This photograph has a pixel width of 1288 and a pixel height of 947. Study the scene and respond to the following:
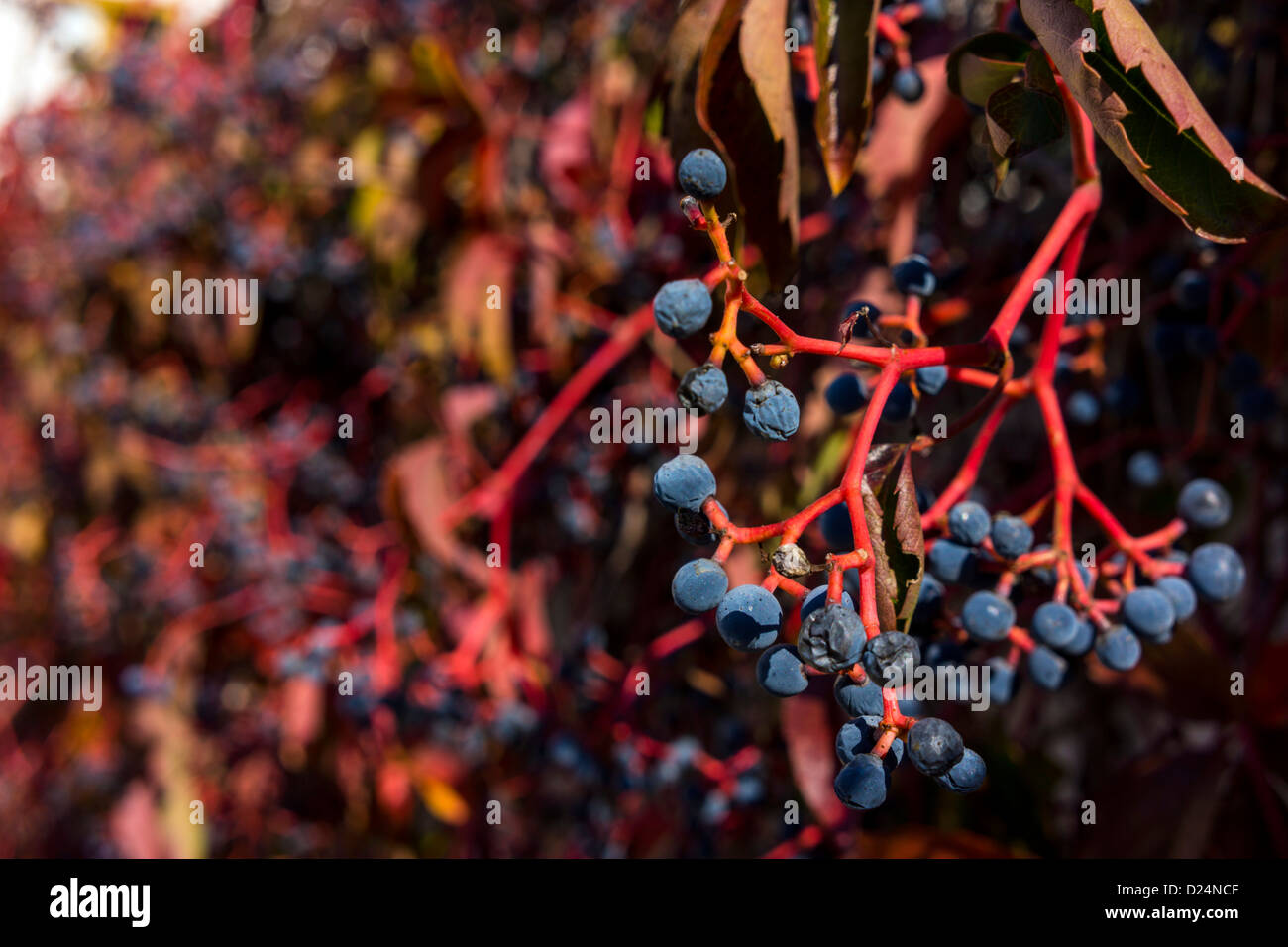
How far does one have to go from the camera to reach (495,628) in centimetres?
148

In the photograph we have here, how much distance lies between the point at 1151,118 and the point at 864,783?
0.42m

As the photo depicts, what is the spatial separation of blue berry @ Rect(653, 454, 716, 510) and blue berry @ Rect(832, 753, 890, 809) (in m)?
0.18

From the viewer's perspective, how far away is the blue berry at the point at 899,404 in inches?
25.8

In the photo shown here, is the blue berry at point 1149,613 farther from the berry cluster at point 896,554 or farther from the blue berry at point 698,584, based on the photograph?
the blue berry at point 698,584

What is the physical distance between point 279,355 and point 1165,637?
7.15ft

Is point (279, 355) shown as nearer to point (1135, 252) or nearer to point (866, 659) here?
A: point (1135, 252)

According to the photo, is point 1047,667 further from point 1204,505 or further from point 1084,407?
point 1084,407

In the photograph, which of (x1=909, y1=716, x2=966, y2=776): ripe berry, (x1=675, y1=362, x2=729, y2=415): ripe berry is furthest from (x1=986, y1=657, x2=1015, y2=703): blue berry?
(x1=675, y1=362, x2=729, y2=415): ripe berry

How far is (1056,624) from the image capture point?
2.25 feet

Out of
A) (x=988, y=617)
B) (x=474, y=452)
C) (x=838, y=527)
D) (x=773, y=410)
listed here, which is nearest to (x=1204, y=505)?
(x=988, y=617)

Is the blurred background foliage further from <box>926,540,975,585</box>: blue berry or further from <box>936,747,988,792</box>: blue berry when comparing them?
<box>936,747,988,792</box>: blue berry

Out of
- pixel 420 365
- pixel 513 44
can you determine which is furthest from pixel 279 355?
pixel 513 44

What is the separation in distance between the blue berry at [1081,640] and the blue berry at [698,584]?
12.8 inches

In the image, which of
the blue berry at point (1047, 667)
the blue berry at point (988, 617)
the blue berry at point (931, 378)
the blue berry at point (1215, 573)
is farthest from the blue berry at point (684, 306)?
the blue berry at point (1215, 573)
